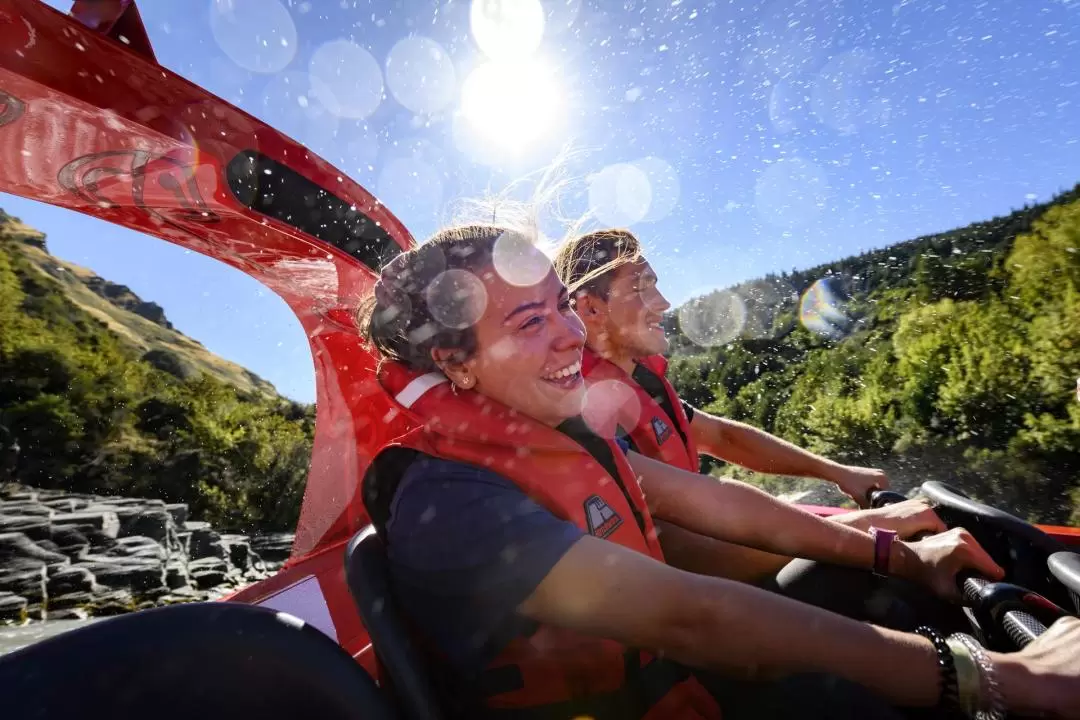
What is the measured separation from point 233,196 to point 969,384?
1121 cm

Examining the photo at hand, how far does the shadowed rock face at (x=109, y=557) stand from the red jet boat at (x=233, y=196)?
7854 millimetres

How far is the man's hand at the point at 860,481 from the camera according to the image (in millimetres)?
2162

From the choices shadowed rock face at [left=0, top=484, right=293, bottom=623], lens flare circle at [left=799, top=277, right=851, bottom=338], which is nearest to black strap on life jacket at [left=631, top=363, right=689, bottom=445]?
shadowed rock face at [left=0, top=484, right=293, bottom=623]

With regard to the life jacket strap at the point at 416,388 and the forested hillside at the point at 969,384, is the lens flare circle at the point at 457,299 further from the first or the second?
the forested hillside at the point at 969,384

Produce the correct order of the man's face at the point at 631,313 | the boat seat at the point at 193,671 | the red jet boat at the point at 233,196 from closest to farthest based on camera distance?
the boat seat at the point at 193,671 < the red jet boat at the point at 233,196 < the man's face at the point at 631,313

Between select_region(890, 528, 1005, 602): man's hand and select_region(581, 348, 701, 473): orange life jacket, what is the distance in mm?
795

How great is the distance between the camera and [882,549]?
1493 millimetres

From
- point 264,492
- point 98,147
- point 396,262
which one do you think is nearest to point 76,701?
point 396,262

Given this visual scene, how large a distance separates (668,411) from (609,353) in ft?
1.11

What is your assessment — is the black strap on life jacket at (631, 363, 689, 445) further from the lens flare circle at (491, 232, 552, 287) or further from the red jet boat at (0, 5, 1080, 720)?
the lens flare circle at (491, 232, 552, 287)

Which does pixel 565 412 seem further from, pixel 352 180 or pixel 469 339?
pixel 352 180

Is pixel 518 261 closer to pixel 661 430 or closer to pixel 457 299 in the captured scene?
pixel 457 299

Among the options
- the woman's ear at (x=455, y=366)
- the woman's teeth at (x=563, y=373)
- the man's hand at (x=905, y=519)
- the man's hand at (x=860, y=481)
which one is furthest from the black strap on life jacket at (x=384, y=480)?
the man's hand at (x=860, y=481)

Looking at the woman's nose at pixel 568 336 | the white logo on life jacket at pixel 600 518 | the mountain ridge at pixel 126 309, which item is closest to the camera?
the white logo on life jacket at pixel 600 518
